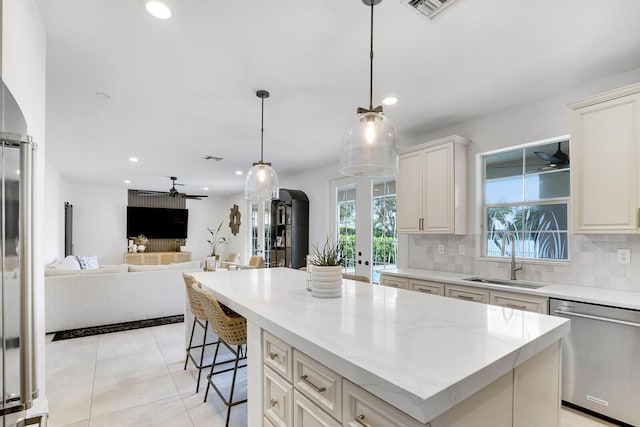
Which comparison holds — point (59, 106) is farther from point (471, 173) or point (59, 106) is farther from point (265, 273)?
point (471, 173)

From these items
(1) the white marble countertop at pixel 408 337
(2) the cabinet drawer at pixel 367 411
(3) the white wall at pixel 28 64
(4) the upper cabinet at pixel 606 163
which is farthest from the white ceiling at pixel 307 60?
(2) the cabinet drawer at pixel 367 411

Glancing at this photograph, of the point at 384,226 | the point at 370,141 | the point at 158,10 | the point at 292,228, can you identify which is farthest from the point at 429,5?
the point at 292,228

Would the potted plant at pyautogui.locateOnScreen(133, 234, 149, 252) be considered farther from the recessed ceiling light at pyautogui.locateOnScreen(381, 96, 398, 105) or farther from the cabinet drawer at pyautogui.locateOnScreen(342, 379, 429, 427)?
the cabinet drawer at pyautogui.locateOnScreen(342, 379, 429, 427)

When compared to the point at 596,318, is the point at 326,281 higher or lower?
higher

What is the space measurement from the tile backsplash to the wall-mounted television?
837 cm

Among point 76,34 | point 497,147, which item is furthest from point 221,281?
point 497,147

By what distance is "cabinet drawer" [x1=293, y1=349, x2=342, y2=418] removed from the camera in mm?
1138

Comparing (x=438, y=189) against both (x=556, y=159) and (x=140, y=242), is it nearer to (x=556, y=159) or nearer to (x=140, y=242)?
(x=556, y=159)

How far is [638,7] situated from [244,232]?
328 inches

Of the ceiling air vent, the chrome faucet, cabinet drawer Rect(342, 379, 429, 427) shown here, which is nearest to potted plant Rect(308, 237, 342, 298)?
cabinet drawer Rect(342, 379, 429, 427)

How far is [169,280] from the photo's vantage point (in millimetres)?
4758

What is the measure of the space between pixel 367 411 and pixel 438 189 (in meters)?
2.84

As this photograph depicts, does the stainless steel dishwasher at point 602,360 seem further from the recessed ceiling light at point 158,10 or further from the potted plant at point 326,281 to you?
the recessed ceiling light at point 158,10

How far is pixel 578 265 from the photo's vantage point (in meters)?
2.70
